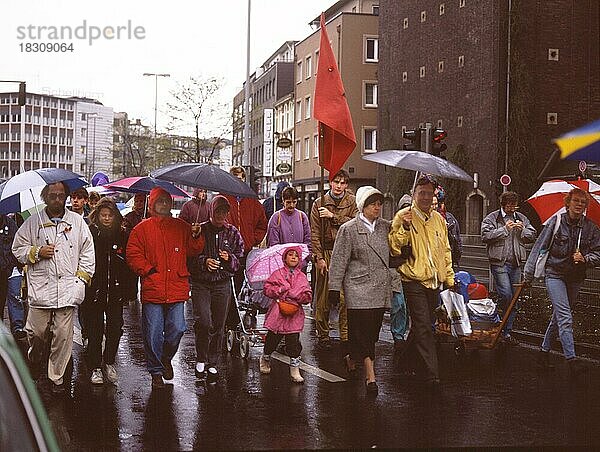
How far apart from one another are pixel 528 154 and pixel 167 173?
36.0 m

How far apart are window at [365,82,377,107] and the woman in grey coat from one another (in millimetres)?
53459

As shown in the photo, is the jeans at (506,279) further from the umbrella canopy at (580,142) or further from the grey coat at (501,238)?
the umbrella canopy at (580,142)

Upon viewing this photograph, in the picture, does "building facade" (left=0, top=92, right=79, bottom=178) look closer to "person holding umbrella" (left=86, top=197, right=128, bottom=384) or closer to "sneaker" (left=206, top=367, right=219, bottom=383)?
"person holding umbrella" (left=86, top=197, right=128, bottom=384)

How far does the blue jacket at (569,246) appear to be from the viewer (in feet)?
33.6

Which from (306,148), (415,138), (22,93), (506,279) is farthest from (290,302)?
(306,148)

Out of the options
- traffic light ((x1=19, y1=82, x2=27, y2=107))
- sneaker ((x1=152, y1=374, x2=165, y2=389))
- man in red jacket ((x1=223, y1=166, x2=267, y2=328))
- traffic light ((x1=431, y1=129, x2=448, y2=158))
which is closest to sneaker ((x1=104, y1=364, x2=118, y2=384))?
sneaker ((x1=152, y1=374, x2=165, y2=389))

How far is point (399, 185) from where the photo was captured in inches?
2044

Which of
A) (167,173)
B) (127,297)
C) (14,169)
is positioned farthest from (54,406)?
(14,169)

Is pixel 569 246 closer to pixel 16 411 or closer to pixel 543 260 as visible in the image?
pixel 543 260

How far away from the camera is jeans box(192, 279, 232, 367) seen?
30.8ft

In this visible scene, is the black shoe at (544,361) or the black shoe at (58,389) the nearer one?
the black shoe at (58,389)

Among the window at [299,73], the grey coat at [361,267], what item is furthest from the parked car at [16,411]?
the window at [299,73]

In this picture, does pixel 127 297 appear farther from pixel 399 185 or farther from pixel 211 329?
pixel 399 185

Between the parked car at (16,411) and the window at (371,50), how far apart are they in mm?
60959
